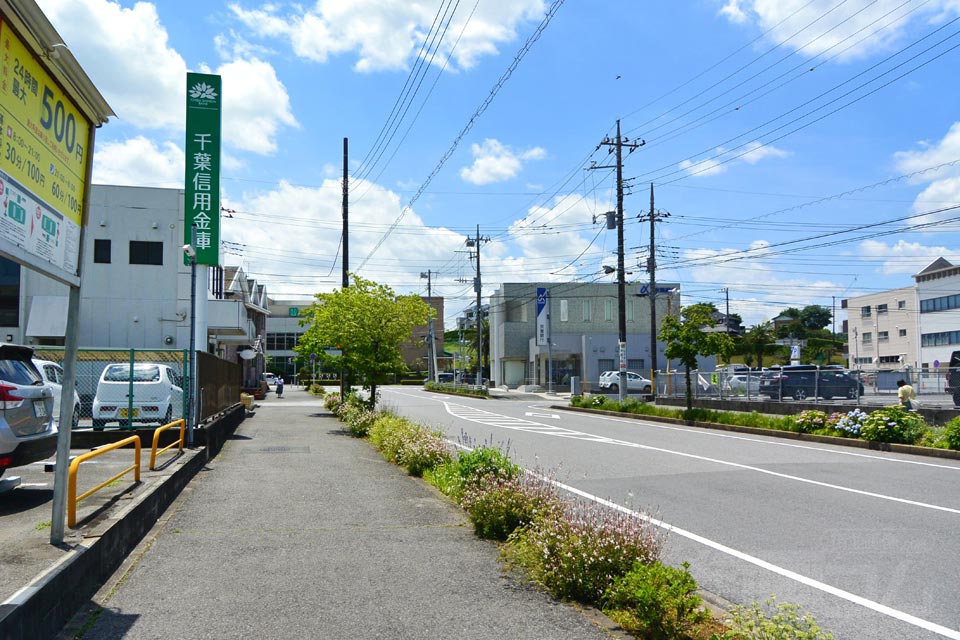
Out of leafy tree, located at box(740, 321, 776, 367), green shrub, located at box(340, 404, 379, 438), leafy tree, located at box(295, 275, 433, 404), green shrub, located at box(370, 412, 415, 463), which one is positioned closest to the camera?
green shrub, located at box(370, 412, 415, 463)

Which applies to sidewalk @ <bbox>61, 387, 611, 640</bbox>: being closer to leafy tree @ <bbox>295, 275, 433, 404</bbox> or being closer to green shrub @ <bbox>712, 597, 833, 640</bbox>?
green shrub @ <bbox>712, 597, 833, 640</bbox>

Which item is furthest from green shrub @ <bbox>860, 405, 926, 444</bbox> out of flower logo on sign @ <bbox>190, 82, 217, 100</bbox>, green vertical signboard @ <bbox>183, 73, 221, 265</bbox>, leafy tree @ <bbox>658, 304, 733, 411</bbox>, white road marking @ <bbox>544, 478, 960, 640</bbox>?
flower logo on sign @ <bbox>190, 82, 217, 100</bbox>

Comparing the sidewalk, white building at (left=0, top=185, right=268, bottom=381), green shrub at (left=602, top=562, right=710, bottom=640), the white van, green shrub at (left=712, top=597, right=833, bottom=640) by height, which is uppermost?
white building at (left=0, top=185, right=268, bottom=381)

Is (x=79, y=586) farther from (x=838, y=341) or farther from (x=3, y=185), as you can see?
(x=838, y=341)

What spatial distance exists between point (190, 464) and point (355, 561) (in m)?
5.84

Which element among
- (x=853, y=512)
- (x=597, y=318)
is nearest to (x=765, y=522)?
(x=853, y=512)

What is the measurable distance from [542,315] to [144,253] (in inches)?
1386

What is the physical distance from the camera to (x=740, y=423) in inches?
930

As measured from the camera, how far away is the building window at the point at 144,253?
103 feet

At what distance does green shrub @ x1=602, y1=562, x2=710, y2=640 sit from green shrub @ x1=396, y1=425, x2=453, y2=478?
664 centimetres

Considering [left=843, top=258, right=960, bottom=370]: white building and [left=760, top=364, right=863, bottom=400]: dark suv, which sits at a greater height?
[left=843, top=258, right=960, bottom=370]: white building

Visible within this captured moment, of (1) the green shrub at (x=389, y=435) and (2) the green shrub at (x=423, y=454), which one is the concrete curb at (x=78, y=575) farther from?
(1) the green shrub at (x=389, y=435)

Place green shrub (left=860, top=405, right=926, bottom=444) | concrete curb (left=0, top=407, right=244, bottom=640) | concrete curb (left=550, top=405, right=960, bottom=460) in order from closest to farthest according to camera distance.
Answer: concrete curb (left=0, top=407, right=244, bottom=640)
concrete curb (left=550, top=405, right=960, bottom=460)
green shrub (left=860, top=405, right=926, bottom=444)

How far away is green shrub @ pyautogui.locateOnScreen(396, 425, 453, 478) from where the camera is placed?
1212cm
